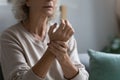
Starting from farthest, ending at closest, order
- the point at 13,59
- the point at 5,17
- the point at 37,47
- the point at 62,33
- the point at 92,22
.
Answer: the point at 92,22, the point at 5,17, the point at 37,47, the point at 13,59, the point at 62,33

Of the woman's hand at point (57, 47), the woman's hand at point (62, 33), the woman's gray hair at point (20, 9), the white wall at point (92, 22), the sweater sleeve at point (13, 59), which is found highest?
the woman's gray hair at point (20, 9)

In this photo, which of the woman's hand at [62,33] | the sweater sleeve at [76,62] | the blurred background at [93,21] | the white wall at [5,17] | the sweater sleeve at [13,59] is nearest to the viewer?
the woman's hand at [62,33]

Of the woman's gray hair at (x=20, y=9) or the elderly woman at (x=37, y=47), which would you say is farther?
the woman's gray hair at (x=20, y=9)

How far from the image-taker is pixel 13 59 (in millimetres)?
1470

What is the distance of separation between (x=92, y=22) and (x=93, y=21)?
0.02m

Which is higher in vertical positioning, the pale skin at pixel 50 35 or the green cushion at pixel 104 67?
the pale skin at pixel 50 35

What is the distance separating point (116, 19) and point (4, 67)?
5.24ft

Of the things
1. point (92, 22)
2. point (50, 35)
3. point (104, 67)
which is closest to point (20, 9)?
point (50, 35)

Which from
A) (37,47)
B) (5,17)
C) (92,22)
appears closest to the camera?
(37,47)

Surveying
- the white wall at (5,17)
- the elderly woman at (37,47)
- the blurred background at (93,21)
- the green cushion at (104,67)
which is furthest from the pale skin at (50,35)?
the blurred background at (93,21)

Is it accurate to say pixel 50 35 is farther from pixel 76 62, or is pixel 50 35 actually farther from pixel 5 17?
pixel 5 17

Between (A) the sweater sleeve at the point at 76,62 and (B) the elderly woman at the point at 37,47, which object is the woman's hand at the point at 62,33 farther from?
(A) the sweater sleeve at the point at 76,62

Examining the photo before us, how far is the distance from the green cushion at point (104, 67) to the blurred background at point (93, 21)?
743 millimetres

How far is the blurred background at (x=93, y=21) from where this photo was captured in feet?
8.08
